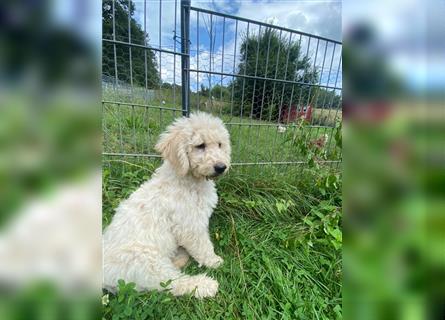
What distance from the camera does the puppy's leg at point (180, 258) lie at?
1546mm

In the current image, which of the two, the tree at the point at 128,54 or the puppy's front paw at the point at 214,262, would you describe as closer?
the tree at the point at 128,54

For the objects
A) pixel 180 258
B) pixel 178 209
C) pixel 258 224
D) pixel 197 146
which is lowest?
pixel 180 258

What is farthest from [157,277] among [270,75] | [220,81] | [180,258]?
[270,75]

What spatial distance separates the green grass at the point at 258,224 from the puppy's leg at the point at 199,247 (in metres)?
0.05

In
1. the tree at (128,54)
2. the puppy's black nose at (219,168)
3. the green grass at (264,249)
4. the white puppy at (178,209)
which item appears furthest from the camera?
the puppy's black nose at (219,168)

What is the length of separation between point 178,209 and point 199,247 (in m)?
0.24

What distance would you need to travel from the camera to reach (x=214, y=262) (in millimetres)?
1535

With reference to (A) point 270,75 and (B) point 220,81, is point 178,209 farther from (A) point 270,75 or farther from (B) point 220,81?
(A) point 270,75

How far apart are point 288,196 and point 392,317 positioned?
1.52m

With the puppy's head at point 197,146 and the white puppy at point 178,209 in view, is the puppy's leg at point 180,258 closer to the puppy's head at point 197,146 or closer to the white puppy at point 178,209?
the white puppy at point 178,209

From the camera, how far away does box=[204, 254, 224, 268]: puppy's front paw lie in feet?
4.99

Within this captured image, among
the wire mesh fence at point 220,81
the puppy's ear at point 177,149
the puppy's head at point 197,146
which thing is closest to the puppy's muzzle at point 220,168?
the puppy's head at point 197,146

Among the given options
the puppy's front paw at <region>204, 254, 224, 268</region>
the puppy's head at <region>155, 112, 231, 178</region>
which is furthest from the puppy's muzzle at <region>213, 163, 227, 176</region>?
the puppy's front paw at <region>204, 254, 224, 268</region>

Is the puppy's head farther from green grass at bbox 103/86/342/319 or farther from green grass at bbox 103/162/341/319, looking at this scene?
green grass at bbox 103/162/341/319
